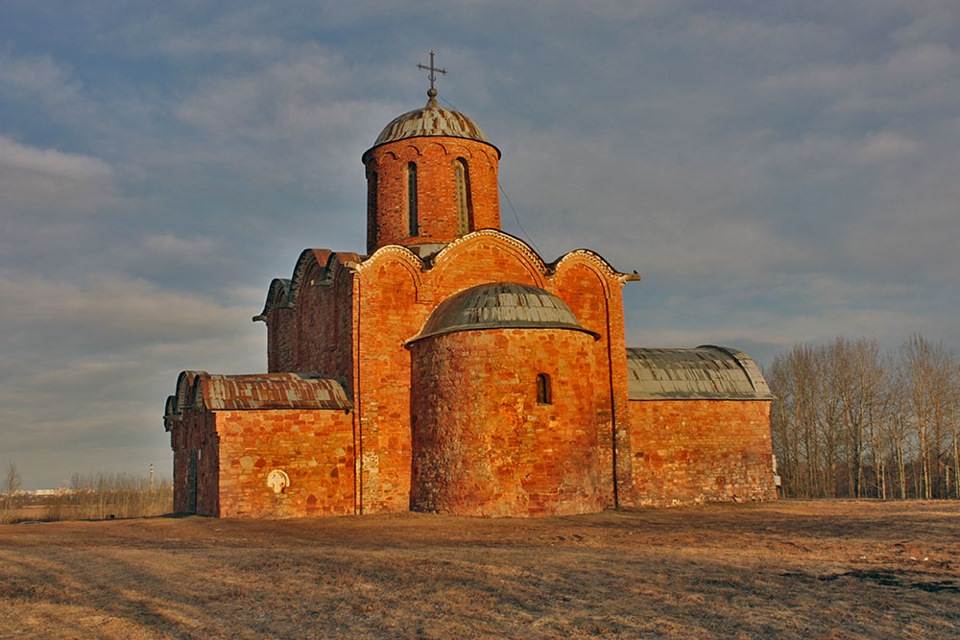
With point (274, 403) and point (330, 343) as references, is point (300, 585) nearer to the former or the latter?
point (274, 403)

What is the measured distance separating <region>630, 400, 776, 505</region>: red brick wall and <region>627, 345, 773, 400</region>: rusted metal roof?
0.76 feet

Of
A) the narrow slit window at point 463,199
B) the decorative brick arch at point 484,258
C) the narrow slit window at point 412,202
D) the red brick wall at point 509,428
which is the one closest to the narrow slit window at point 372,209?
the narrow slit window at point 412,202

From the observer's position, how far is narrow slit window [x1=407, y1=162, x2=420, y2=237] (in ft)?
72.9

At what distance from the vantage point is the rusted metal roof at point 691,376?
21.9 m

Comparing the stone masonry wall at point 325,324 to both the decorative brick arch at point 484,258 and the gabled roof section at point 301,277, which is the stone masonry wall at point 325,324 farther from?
the decorative brick arch at point 484,258

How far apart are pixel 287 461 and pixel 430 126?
32.3 ft

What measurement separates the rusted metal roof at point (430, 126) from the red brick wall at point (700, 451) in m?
8.62

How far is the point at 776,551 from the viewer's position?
37.0ft

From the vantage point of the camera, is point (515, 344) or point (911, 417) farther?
point (911, 417)

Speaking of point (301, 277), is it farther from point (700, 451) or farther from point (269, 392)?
point (700, 451)

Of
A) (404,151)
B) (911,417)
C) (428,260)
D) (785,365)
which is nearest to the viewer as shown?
(428,260)

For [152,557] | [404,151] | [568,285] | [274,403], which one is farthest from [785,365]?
[152,557]

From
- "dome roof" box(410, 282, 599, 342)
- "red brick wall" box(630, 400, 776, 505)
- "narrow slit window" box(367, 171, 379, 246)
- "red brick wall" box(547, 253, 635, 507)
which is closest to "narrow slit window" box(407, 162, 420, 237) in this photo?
"narrow slit window" box(367, 171, 379, 246)

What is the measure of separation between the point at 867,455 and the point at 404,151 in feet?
76.8
